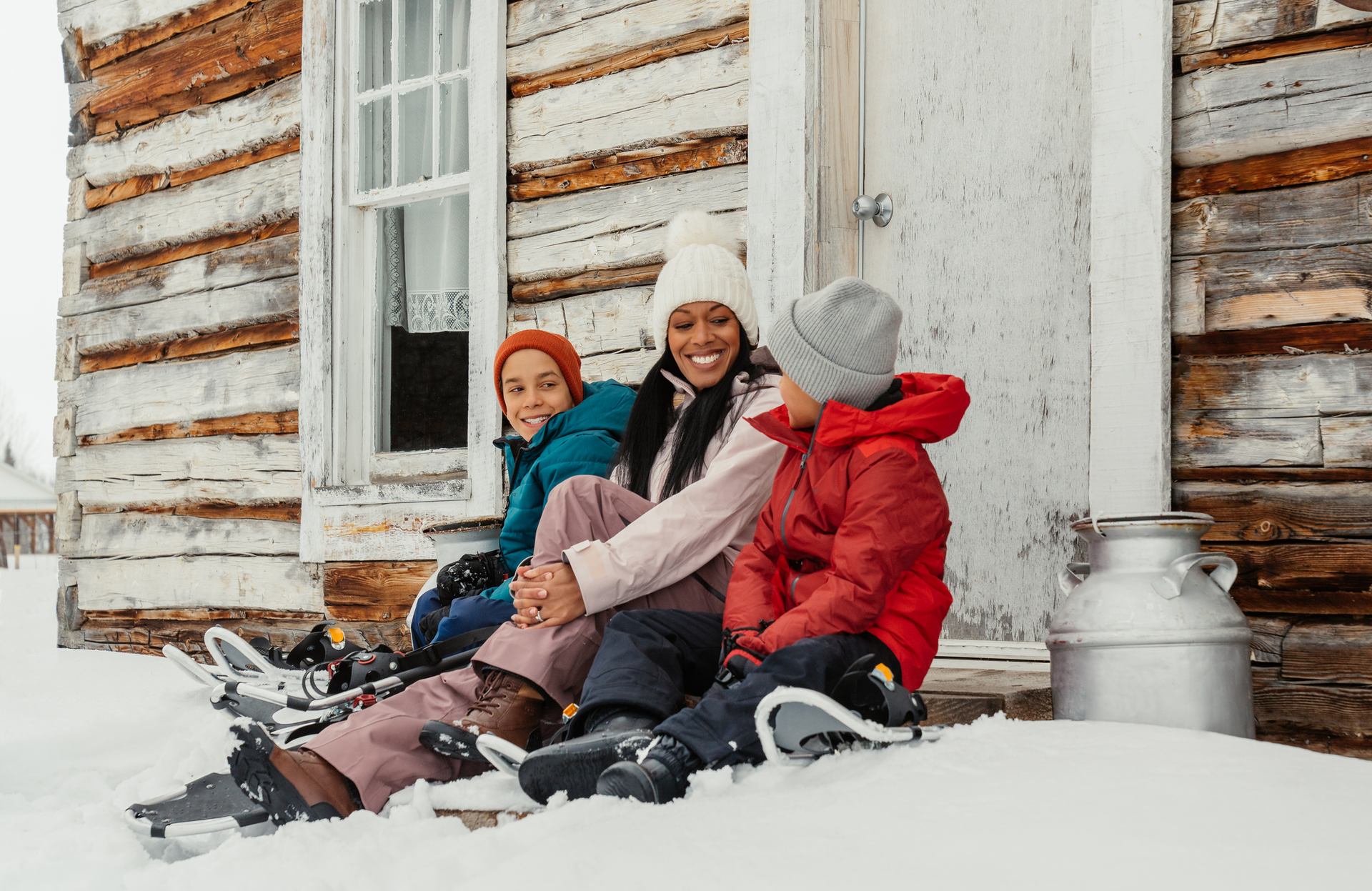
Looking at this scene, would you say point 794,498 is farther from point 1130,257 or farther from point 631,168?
point 631,168

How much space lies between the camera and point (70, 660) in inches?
199

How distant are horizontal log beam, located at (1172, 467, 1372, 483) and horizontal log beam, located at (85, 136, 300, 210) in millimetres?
3761

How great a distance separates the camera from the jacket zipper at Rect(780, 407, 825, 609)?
2.37 metres

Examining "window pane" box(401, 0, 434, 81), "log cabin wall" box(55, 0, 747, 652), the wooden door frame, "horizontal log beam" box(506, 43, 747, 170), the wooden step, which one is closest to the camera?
the wooden step

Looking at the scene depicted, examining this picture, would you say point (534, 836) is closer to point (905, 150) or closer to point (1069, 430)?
point (1069, 430)

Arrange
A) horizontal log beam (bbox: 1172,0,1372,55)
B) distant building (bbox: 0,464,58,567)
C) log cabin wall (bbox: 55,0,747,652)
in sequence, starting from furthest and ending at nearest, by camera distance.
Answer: distant building (bbox: 0,464,58,567) → log cabin wall (bbox: 55,0,747,652) → horizontal log beam (bbox: 1172,0,1372,55)

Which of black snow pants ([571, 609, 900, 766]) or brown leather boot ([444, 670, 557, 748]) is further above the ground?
black snow pants ([571, 609, 900, 766])

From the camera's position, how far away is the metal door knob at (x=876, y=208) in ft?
11.8

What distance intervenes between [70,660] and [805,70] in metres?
3.93

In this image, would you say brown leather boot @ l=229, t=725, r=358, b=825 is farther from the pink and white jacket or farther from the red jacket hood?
the red jacket hood

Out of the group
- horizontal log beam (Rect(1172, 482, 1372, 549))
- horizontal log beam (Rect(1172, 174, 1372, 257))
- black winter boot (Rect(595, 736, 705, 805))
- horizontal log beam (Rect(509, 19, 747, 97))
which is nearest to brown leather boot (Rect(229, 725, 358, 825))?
black winter boot (Rect(595, 736, 705, 805))

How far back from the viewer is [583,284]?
409 cm

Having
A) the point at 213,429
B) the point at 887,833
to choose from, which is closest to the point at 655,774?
the point at 887,833

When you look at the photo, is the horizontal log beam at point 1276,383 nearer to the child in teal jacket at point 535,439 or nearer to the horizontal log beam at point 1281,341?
the horizontal log beam at point 1281,341
